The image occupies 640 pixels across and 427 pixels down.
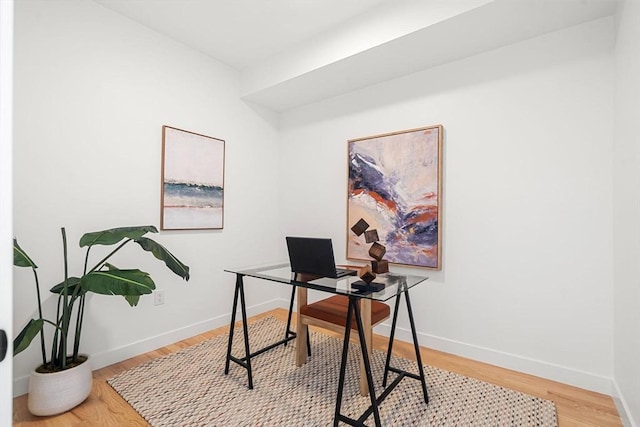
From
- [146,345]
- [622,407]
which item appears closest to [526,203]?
[622,407]

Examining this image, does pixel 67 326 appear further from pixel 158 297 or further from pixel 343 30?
pixel 343 30

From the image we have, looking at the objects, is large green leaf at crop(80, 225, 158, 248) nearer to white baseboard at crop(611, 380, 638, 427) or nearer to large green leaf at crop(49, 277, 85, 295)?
large green leaf at crop(49, 277, 85, 295)

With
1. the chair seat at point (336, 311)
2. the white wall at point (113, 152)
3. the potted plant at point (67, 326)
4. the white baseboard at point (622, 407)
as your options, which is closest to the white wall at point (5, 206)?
the potted plant at point (67, 326)

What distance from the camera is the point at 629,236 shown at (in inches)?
62.6

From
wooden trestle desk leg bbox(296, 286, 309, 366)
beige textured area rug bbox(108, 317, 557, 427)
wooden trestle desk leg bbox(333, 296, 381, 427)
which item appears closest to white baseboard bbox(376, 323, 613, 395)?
beige textured area rug bbox(108, 317, 557, 427)

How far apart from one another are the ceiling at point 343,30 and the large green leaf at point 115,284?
1.96m

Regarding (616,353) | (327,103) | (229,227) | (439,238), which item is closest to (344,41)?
(327,103)

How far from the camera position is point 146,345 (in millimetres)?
2510

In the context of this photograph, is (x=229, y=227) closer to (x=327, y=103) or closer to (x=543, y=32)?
(x=327, y=103)

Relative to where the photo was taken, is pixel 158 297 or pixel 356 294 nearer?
pixel 356 294

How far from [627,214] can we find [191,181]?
3059mm

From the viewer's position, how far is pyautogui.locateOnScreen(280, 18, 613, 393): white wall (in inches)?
78.5

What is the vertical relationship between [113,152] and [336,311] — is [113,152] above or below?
above

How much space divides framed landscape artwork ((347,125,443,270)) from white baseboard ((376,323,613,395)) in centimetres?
64
